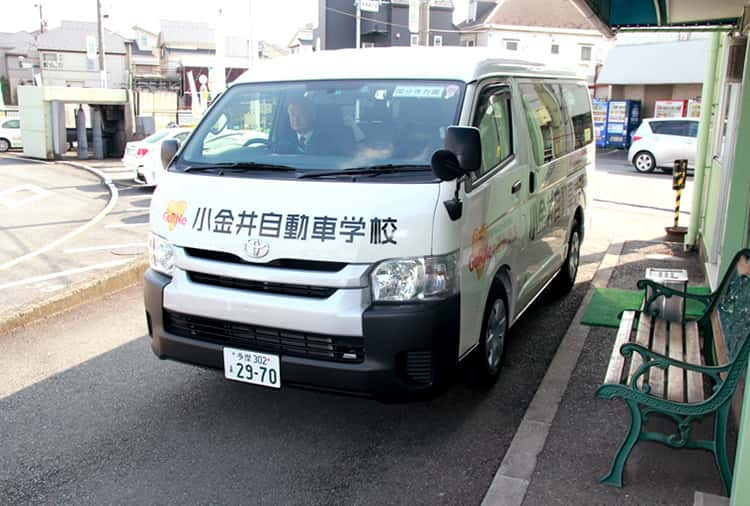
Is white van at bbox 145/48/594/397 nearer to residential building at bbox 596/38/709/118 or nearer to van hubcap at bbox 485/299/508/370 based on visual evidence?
van hubcap at bbox 485/299/508/370

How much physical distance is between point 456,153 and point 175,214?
66.7 inches

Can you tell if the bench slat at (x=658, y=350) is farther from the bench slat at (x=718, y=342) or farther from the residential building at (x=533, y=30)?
the residential building at (x=533, y=30)

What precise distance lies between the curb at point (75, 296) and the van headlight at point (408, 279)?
3913mm

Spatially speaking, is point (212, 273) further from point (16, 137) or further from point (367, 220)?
point (16, 137)

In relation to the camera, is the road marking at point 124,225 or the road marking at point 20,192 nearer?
the road marking at point 124,225

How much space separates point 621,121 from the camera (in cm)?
2811

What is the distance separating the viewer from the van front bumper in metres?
3.58

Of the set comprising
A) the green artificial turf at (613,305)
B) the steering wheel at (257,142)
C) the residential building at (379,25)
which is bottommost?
the green artificial turf at (613,305)

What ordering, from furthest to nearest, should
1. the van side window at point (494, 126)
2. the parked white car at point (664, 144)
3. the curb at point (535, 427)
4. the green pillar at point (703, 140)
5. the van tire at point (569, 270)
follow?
the parked white car at point (664, 144), the green pillar at point (703, 140), the van tire at point (569, 270), the van side window at point (494, 126), the curb at point (535, 427)

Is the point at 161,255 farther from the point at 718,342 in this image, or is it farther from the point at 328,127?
the point at 718,342

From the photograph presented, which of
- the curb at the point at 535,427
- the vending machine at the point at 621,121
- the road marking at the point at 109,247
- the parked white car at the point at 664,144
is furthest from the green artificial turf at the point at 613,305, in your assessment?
the vending machine at the point at 621,121

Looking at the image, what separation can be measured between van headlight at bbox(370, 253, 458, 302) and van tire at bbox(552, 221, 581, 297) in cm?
353

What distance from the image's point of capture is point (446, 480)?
12.0 feet

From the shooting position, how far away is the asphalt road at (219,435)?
3555mm
